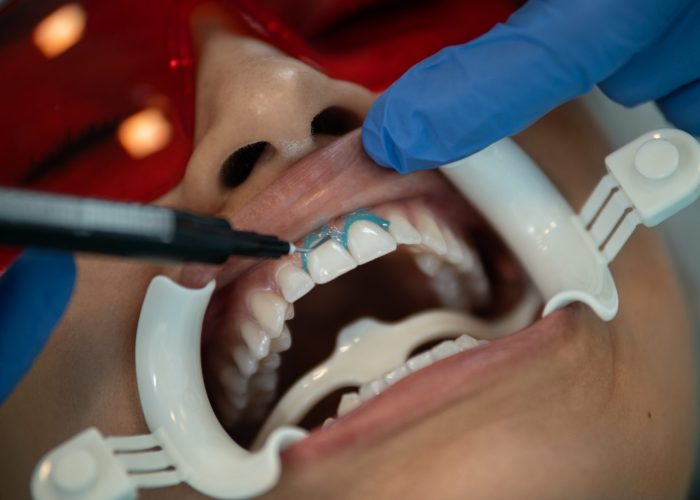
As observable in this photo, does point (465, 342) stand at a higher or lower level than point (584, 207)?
lower

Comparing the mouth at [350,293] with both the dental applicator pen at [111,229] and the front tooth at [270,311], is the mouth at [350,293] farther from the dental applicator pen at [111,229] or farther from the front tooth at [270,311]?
the dental applicator pen at [111,229]

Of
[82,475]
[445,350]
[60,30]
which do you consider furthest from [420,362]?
[60,30]

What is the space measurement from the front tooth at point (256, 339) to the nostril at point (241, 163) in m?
0.16

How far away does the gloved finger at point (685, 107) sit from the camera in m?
0.89

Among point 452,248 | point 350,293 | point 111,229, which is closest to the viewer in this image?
point 111,229

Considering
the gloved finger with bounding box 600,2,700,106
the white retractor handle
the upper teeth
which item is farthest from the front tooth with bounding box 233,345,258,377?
the gloved finger with bounding box 600,2,700,106

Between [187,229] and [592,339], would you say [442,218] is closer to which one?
[592,339]

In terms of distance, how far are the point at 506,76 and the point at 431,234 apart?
0.20 metres

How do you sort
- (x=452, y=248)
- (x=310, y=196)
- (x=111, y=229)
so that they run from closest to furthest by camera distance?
(x=111, y=229)
(x=310, y=196)
(x=452, y=248)

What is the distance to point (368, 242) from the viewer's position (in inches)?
31.5

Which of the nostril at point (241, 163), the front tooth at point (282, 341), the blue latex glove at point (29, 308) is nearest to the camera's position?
the blue latex glove at point (29, 308)

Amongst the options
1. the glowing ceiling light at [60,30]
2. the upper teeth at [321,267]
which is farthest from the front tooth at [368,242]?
the glowing ceiling light at [60,30]

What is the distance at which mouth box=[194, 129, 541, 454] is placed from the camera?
79 centimetres

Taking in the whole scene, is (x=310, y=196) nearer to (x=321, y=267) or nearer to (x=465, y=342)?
(x=321, y=267)
